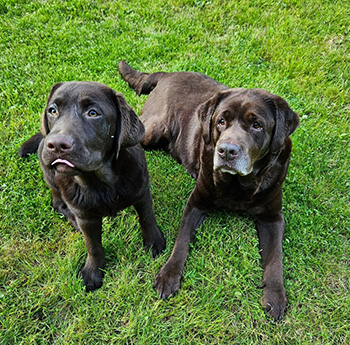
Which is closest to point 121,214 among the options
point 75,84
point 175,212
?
point 175,212

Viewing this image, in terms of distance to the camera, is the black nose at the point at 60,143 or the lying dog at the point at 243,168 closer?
the black nose at the point at 60,143

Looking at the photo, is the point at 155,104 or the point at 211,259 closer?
the point at 211,259

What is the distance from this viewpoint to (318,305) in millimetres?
2730

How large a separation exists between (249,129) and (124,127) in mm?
943

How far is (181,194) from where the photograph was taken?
11.5 ft

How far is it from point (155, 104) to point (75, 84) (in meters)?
1.74

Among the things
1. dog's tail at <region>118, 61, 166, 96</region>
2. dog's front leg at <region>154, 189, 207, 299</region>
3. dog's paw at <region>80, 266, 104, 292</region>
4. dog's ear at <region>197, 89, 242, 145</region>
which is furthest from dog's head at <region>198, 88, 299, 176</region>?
dog's tail at <region>118, 61, 166, 96</region>

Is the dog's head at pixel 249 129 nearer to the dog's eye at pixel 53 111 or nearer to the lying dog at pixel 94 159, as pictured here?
the lying dog at pixel 94 159

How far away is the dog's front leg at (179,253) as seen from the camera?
2.71 meters

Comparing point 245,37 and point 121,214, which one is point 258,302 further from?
point 245,37

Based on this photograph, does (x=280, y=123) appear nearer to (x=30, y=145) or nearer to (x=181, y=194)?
(x=181, y=194)

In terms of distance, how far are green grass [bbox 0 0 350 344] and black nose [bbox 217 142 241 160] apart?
90 cm

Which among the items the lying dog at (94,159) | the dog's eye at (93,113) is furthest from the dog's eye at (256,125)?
the dog's eye at (93,113)

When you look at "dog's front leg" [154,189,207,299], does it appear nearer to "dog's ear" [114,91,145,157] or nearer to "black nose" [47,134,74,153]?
"dog's ear" [114,91,145,157]
